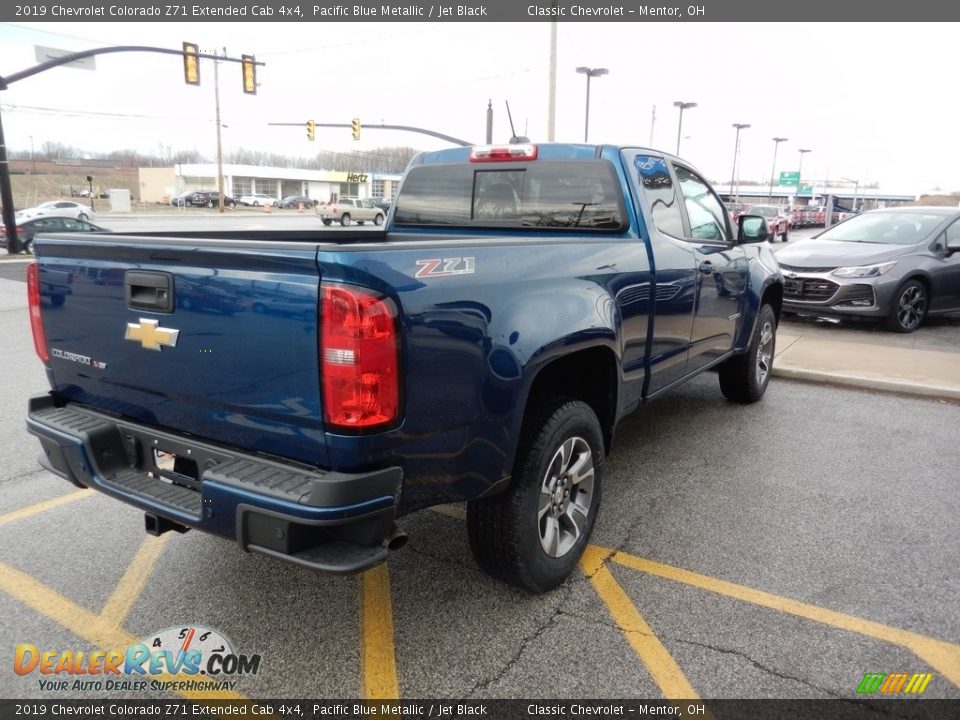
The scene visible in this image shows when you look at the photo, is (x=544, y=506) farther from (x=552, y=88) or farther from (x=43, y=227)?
(x=43, y=227)

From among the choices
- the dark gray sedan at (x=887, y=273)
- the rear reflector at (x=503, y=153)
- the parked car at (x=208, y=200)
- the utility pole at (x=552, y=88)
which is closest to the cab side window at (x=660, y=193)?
the rear reflector at (x=503, y=153)

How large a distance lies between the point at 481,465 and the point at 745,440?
3.29m

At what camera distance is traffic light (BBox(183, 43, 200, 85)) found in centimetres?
2108

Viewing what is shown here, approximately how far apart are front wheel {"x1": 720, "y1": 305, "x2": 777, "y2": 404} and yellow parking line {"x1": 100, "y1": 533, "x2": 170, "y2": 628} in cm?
441

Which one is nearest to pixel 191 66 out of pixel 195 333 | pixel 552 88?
pixel 552 88

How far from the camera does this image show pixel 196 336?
2439 millimetres

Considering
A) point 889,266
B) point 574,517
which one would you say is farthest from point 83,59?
point 574,517

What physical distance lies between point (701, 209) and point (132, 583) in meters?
4.13

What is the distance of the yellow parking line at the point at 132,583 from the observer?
2953 mm

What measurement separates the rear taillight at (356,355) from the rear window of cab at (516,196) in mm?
2095

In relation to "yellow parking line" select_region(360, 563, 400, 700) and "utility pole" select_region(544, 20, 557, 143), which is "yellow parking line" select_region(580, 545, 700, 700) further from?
"utility pole" select_region(544, 20, 557, 143)

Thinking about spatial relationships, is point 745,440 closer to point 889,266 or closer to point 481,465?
point 481,465

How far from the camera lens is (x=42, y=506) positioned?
401 cm

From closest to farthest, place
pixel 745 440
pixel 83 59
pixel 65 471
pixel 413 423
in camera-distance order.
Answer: pixel 413 423, pixel 65 471, pixel 745 440, pixel 83 59
